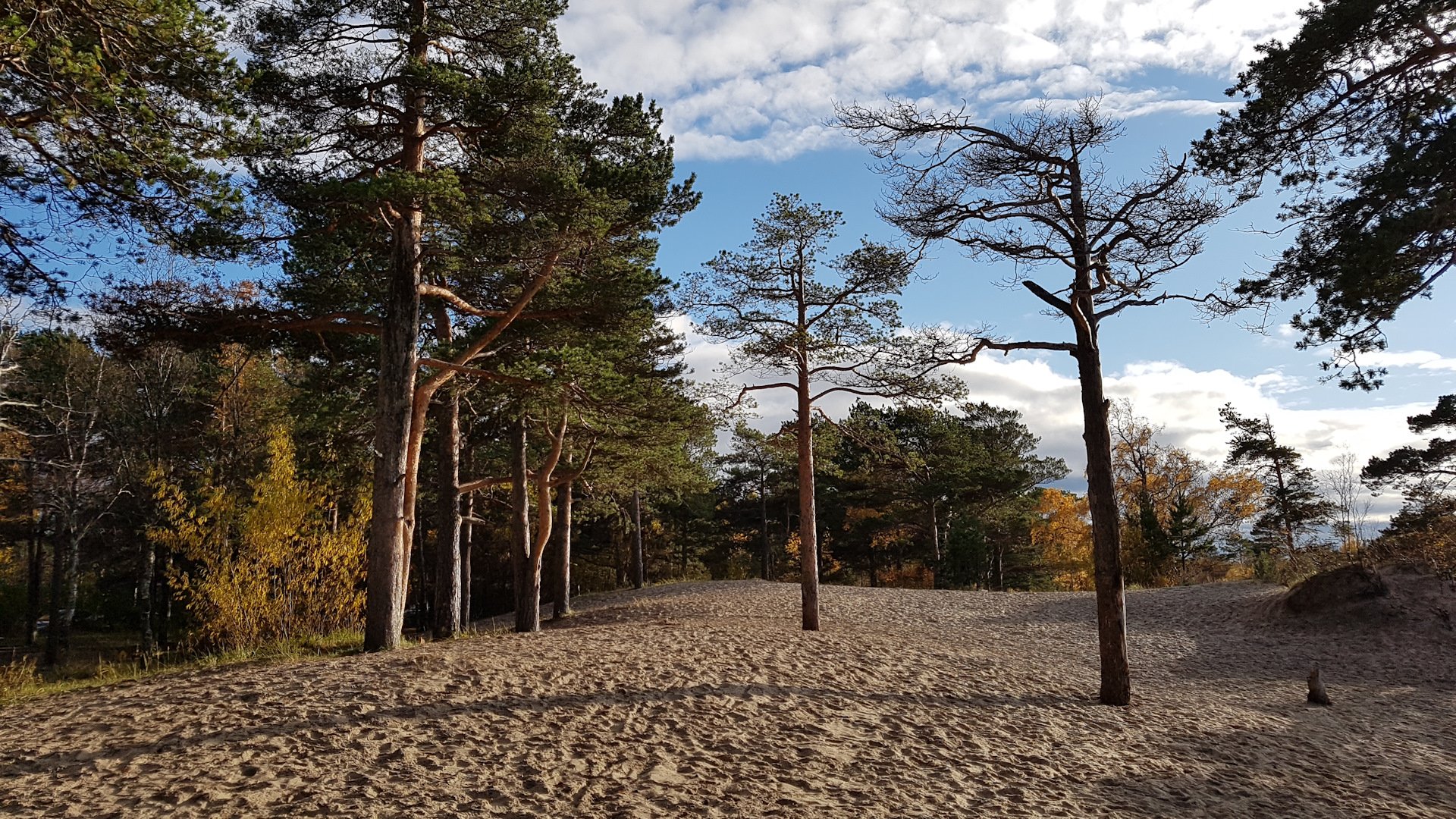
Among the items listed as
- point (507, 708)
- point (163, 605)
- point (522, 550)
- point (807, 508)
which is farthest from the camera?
point (163, 605)

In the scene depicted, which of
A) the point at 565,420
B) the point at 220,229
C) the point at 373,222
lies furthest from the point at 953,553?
the point at 220,229

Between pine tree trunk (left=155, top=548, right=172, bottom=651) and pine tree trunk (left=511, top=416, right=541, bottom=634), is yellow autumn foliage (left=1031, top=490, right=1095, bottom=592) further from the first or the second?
pine tree trunk (left=155, top=548, right=172, bottom=651)

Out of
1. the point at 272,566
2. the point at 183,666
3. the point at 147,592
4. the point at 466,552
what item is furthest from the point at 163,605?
the point at 183,666

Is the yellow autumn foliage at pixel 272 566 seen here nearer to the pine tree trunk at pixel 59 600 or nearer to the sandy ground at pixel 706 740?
the sandy ground at pixel 706 740

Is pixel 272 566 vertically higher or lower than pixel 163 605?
higher

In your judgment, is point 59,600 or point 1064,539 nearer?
point 59,600

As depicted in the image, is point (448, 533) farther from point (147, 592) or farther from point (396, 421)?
point (147, 592)

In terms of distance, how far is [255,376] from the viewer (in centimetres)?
2128

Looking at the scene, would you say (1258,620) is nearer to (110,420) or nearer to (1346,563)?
(1346,563)

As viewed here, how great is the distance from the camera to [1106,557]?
28.4ft

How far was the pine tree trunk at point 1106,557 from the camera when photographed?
339 inches

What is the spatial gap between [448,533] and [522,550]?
1.92 metres

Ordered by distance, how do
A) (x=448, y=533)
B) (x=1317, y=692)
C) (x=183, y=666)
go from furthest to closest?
(x=448, y=533) < (x=1317, y=692) < (x=183, y=666)

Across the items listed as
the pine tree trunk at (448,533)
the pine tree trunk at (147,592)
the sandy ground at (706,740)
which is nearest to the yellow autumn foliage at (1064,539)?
the sandy ground at (706,740)
